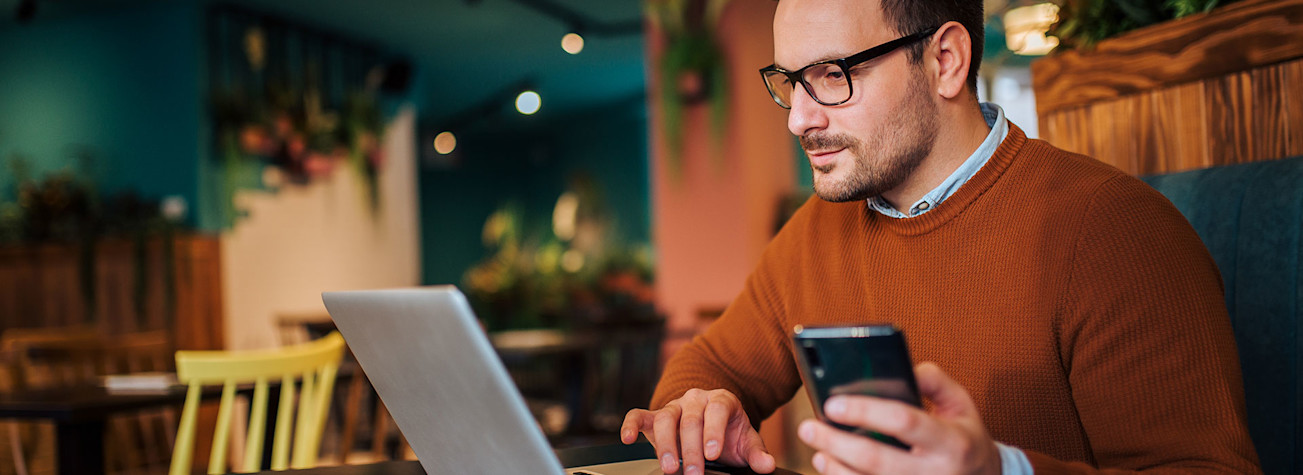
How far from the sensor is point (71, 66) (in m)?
6.48

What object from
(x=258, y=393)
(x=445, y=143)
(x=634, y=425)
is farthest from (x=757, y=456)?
(x=445, y=143)

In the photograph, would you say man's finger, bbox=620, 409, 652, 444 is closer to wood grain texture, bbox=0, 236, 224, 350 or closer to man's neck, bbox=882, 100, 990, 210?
man's neck, bbox=882, 100, 990, 210

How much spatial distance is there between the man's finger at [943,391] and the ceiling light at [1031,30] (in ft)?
4.44

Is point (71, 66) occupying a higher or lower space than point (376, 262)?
higher

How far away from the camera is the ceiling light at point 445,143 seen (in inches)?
387

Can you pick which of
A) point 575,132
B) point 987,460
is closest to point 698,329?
point 987,460

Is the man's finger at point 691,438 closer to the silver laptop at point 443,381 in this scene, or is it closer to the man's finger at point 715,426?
the man's finger at point 715,426

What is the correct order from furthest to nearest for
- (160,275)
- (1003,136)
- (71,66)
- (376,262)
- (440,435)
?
(376,262)
(71,66)
(160,275)
(1003,136)
(440,435)

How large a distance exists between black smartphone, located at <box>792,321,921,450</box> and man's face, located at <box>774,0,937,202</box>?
24.2 inches

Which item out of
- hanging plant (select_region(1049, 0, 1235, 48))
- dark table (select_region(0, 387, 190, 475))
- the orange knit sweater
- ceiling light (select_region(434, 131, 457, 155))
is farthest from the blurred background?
the orange knit sweater

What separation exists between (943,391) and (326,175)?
22.2 feet

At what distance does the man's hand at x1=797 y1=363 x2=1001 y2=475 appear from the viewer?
65 cm

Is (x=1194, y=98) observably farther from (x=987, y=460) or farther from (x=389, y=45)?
(x=389, y=45)

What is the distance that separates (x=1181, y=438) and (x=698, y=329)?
4261mm
